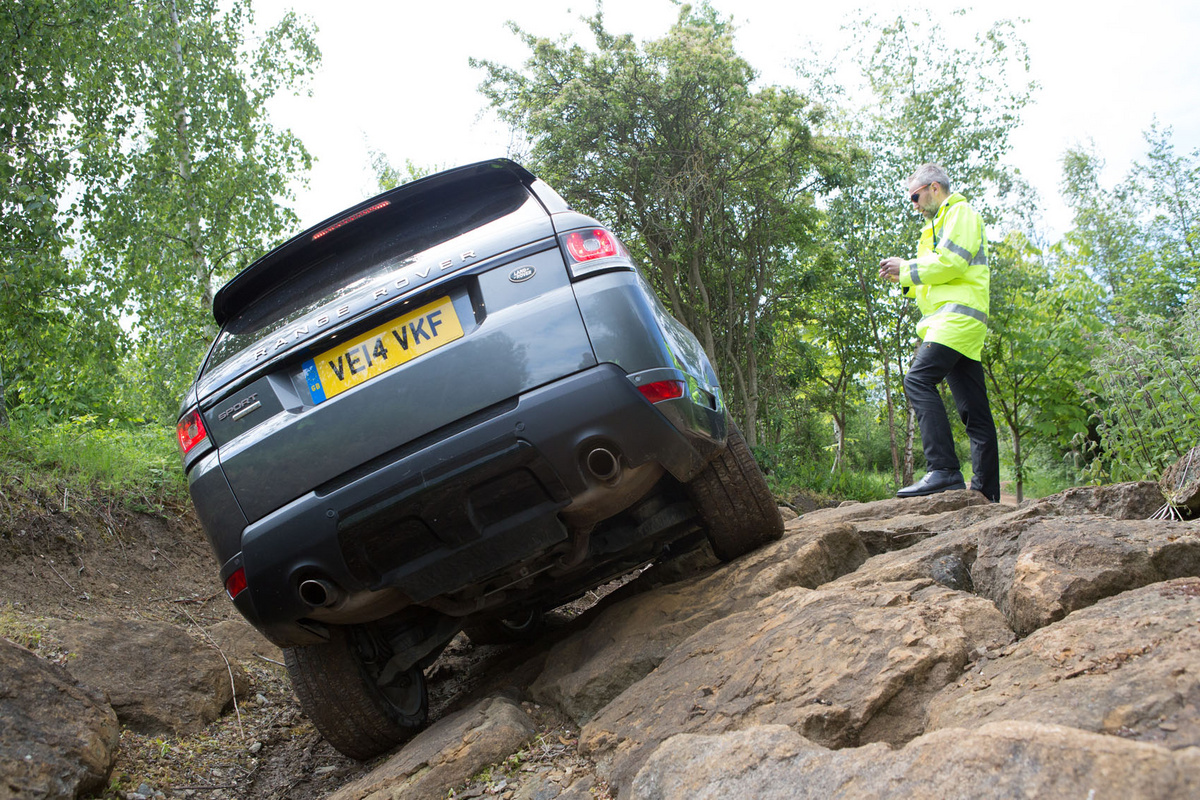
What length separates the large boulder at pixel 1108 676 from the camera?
1407 mm

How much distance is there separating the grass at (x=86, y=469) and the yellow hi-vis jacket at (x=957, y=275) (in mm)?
5467

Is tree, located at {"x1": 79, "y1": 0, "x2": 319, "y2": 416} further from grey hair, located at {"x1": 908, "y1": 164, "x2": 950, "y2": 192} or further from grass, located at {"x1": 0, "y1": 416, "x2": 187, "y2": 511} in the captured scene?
grey hair, located at {"x1": 908, "y1": 164, "x2": 950, "y2": 192}

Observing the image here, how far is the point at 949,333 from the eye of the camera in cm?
482

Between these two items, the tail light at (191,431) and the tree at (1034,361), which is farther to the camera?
the tree at (1034,361)

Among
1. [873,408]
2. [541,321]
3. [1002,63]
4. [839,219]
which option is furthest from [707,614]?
[873,408]

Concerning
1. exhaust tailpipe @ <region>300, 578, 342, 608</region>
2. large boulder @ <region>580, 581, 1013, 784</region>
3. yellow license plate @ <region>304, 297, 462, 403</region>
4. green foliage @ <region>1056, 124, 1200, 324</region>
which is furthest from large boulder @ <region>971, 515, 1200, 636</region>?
green foliage @ <region>1056, 124, 1200, 324</region>

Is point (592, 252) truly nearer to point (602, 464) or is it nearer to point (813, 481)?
point (602, 464)

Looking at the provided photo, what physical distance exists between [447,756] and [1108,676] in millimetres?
1771

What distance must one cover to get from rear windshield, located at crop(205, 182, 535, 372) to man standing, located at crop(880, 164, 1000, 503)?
10.0 feet

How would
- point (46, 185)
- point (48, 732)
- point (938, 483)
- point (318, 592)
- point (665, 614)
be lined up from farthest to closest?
point (46, 185) → point (938, 483) → point (665, 614) → point (48, 732) → point (318, 592)

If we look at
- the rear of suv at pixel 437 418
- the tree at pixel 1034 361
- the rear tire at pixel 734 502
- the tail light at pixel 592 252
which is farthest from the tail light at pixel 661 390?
the tree at pixel 1034 361

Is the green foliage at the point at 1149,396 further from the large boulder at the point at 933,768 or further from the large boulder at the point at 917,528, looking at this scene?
the large boulder at the point at 933,768

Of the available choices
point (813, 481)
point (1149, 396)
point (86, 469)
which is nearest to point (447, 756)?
point (86, 469)

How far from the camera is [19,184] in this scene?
674 centimetres
